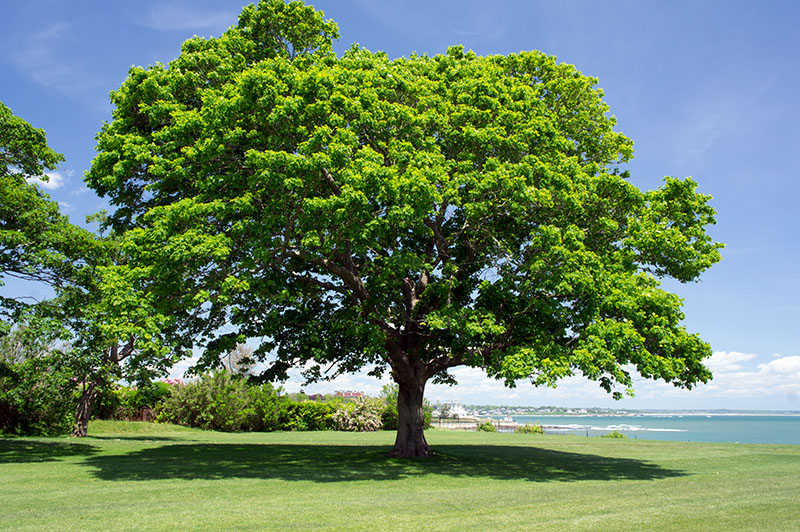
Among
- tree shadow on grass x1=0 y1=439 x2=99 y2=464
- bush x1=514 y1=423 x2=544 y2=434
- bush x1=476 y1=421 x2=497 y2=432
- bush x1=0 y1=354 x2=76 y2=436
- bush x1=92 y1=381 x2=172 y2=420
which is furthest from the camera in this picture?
bush x1=476 y1=421 x2=497 y2=432

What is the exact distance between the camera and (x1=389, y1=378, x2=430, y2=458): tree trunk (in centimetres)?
1969

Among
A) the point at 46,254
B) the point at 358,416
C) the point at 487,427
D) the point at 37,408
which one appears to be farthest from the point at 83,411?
the point at 487,427

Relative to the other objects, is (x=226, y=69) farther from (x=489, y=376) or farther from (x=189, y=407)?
(x=189, y=407)

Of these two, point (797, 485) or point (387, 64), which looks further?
point (387, 64)

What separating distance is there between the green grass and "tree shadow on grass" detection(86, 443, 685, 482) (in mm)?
54

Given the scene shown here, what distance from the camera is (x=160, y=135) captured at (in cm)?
1572

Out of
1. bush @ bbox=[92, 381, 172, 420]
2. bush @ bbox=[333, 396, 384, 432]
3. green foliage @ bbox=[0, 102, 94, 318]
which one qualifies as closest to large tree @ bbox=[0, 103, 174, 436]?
green foliage @ bbox=[0, 102, 94, 318]

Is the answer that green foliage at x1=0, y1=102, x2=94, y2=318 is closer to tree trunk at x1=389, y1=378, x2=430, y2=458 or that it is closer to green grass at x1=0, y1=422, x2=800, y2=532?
green grass at x1=0, y1=422, x2=800, y2=532

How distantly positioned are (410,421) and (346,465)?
3.71 metres

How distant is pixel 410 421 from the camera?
65.3 ft

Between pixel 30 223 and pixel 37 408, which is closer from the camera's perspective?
pixel 30 223

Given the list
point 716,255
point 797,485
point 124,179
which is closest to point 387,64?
point 124,179

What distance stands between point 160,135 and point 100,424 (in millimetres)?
24177

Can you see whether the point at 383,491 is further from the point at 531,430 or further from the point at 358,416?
the point at 531,430
